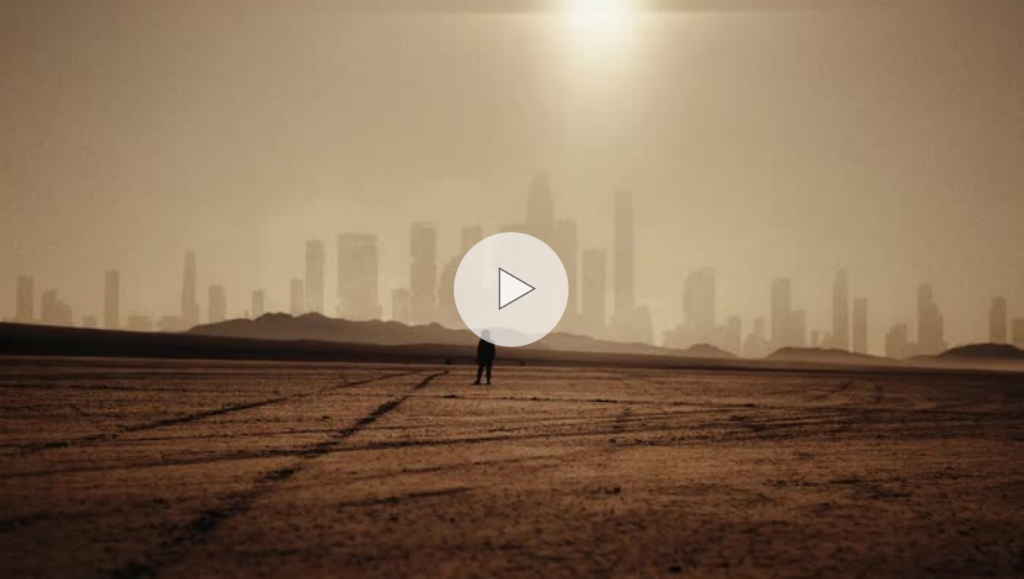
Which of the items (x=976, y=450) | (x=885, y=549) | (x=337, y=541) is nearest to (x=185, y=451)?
(x=337, y=541)

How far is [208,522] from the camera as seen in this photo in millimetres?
6859

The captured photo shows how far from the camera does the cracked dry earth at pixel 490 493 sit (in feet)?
19.8

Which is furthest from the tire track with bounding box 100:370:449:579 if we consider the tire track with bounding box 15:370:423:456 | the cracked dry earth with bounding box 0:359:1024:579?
the tire track with bounding box 15:370:423:456

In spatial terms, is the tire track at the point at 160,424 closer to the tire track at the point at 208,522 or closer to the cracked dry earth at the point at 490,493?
the cracked dry earth at the point at 490,493

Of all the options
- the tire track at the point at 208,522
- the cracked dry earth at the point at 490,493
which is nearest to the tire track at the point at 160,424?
the cracked dry earth at the point at 490,493

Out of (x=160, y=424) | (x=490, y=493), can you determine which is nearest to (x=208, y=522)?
(x=490, y=493)

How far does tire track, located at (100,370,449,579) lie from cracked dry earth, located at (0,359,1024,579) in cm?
3

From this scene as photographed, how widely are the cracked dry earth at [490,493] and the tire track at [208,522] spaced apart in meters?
0.03

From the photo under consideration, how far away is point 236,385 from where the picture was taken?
2336cm

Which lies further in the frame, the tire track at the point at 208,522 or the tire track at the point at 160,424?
the tire track at the point at 160,424

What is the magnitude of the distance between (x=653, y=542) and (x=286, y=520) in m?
3.00

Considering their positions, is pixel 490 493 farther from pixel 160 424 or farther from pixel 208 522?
pixel 160 424

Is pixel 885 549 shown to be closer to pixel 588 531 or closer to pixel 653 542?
pixel 653 542

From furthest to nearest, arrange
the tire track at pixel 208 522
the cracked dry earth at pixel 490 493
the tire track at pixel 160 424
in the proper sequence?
the tire track at pixel 160 424 → the cracked dry earth at pixel 490 493 → the tire track at pixel 208 522
